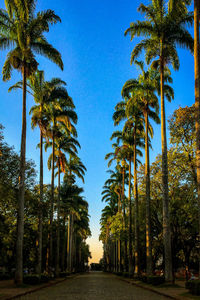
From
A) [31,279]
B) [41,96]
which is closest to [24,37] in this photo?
[41,96]

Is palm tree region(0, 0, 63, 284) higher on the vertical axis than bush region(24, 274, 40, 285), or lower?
higher

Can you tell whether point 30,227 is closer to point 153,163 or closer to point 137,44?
point 153,163

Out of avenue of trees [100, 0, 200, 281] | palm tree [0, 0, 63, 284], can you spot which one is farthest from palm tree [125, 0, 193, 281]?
palm tree [0, 0, 63, 284]

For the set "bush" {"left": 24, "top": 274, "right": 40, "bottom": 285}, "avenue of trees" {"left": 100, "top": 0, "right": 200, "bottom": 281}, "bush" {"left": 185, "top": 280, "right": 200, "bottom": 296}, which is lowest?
"bush" {"left": 24, "top": 274, "right": 40, "bottom": 285}

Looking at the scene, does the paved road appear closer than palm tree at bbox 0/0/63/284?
Yes

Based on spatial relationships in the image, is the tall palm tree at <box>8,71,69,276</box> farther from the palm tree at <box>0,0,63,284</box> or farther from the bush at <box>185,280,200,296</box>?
the bush at <box>185,280,200,296</box>

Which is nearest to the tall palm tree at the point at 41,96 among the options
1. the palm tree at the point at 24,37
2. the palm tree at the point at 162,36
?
the palm tree at the point at 24,37

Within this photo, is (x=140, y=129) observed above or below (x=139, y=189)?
above

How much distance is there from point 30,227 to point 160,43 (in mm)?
17794

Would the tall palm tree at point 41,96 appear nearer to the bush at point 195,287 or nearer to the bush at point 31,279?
the bush at point 31,279

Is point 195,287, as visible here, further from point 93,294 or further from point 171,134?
point 171,134

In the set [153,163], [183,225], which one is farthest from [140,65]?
[183,225]

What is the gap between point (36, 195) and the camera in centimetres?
2711

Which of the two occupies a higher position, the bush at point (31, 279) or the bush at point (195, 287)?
the bush at point (195, 287)
